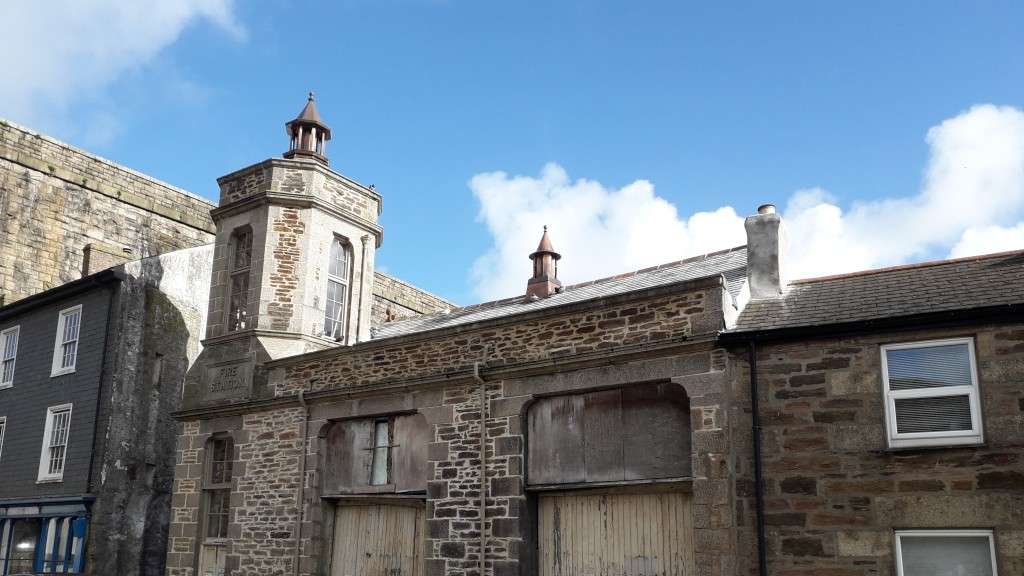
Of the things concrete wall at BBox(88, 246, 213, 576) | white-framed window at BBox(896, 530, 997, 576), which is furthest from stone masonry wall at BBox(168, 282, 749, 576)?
concrete wall at BBox(88, 246, 213, 576)

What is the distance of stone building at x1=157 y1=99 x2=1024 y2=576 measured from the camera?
34.5ft

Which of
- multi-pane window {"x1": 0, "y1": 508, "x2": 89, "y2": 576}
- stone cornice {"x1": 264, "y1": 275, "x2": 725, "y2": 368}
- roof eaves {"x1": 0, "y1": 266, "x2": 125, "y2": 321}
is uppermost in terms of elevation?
roof eaves {"x1": 0, "y1": 266, "x2": 125, "y2": 321}

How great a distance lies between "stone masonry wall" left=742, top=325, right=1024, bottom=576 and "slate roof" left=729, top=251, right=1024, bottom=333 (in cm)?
34

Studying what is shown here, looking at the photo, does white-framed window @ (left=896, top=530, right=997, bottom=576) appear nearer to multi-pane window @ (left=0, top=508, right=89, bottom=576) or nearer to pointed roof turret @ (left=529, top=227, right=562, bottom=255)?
pointed roof turret @ (left=529, top=227, right=562, bottom=255)

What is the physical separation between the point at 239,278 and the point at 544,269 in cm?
696

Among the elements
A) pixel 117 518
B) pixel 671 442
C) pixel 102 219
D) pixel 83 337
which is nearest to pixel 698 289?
pixel 671 442

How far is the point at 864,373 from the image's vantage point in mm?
11016

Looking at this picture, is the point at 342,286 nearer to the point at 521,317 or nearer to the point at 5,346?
the point at 521,317

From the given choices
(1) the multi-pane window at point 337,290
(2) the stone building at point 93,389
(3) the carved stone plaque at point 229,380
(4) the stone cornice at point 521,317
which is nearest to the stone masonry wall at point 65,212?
(2) the stone building at point 93,389

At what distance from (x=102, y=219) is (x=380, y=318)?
9.08m

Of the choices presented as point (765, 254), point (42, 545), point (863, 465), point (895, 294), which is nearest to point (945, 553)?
point (863, 465)

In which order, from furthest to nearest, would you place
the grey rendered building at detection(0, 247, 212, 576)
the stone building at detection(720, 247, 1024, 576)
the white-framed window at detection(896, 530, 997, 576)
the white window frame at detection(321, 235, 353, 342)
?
1. the grey rendered building at detection(0, 247, 212, 576)
2. the white window frame at detection(321, 235, 353, 342)
3. the stone building at detection(720, 247, 1024, 576)
4. the white-framed window at detection(896, 530, 997, 576)

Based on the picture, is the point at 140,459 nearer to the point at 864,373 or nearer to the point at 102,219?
the point at 102,219

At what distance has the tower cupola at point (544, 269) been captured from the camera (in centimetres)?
2091
